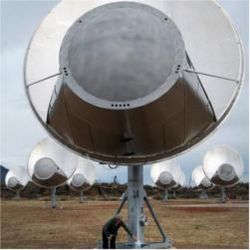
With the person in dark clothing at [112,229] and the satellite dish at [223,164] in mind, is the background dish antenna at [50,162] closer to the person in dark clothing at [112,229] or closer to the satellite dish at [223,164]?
the satellite dish at [223,164]

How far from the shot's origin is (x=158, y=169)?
154 feet

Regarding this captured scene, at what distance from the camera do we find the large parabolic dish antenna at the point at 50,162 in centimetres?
3066

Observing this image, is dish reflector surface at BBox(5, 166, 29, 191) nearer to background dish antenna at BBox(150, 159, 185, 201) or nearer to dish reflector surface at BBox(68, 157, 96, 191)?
dish reflector surface at BBox(68, 157, 96, 191)

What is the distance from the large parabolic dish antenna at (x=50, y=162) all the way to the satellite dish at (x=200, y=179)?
26.8 meters

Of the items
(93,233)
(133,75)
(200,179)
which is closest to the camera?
(133,75)

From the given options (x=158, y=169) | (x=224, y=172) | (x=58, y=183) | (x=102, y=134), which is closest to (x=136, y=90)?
(x=102, y=134)

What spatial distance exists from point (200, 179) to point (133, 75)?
51.4 metres

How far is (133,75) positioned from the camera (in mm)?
7527

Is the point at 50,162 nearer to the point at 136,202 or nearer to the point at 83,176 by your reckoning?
the point at 83,176

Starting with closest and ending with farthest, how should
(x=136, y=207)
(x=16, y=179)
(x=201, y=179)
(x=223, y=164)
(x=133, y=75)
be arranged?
1. (x=133, y=75)
2. (x=136, y=207)
3. (x=223, y=164)
4. (x=16, y=179)
5. (x=201, y=179)

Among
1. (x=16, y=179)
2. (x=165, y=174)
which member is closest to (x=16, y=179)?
(x=16, y=179)

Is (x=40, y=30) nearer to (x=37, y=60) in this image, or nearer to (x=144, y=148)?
(x=37, y=60)

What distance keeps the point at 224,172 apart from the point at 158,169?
433 inches

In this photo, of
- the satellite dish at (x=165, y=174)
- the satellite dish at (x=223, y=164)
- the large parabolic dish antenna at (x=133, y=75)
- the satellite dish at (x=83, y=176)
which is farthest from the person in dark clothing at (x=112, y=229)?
the satellite dish at (x=165, y=174)
